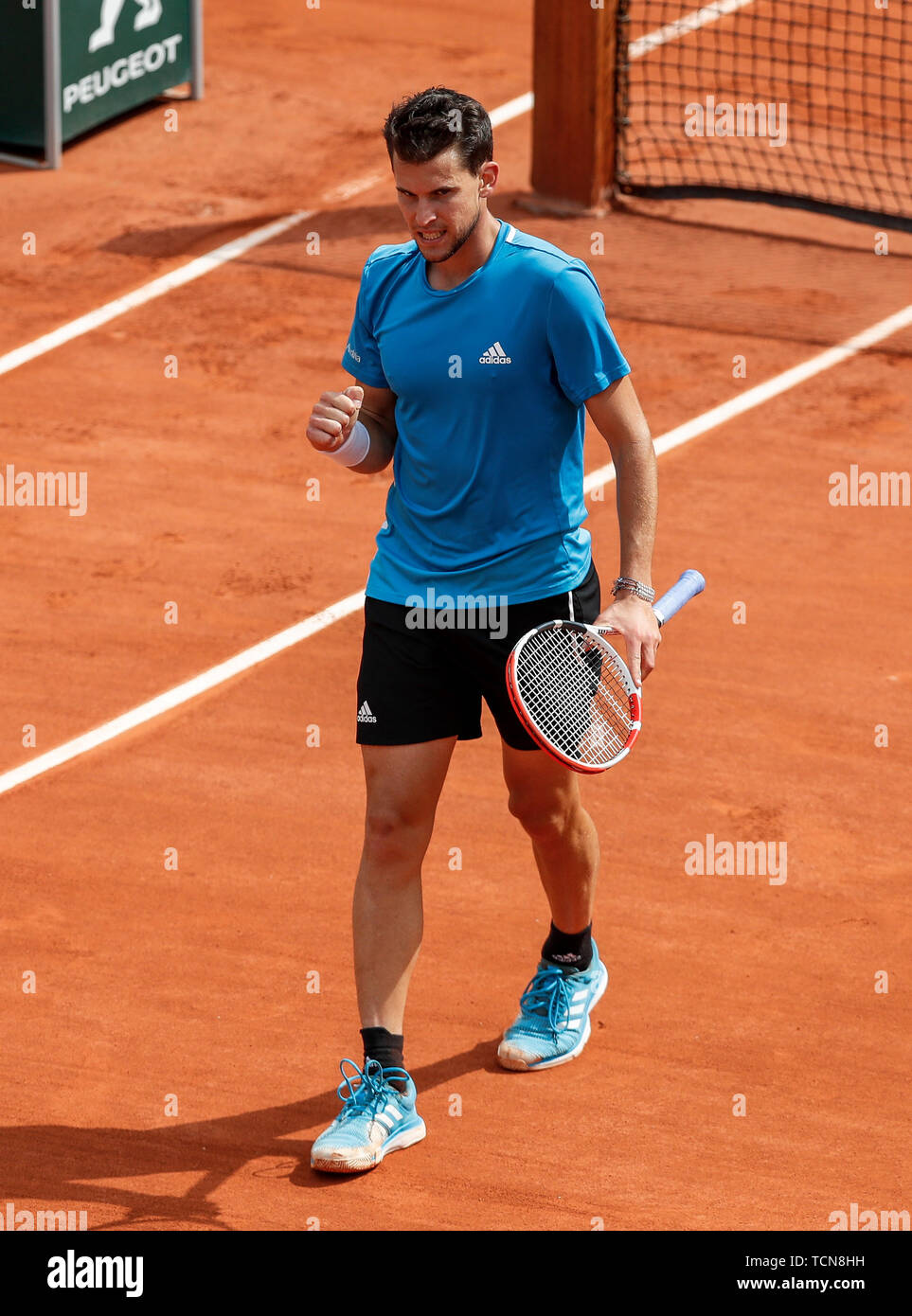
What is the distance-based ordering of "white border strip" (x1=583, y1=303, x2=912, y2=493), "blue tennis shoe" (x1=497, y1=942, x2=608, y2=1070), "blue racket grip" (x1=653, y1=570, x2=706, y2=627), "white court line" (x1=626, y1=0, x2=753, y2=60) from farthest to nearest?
"white court line" (x1=626, y1=0, x2=753, y2=60)
"white border strip" (x1=583, y1=303, x2=912, y2=493)
"blue tennis shoe" (x1=497, y1=942, x2=608, y2=1070)
"blue racket grip" (x1=653, y1=570, x2=706, y2=627)

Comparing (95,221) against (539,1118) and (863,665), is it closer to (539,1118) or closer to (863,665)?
(863,665)

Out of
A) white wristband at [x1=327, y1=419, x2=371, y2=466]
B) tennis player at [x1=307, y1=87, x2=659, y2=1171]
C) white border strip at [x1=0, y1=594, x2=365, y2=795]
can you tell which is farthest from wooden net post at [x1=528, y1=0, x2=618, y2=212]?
white wristband at [x1=327, y1=419, x2=371, y2=466]

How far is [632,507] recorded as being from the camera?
532 centimetres

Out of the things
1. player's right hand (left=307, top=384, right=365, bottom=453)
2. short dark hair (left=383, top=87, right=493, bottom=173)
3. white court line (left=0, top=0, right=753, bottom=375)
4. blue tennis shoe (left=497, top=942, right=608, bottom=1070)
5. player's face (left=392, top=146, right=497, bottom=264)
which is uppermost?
short dark hair (left=383, top=87, right=493, bottom=173)

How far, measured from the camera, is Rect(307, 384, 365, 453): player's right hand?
5156 mm

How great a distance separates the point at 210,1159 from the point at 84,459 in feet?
17.2

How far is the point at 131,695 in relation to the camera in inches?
317

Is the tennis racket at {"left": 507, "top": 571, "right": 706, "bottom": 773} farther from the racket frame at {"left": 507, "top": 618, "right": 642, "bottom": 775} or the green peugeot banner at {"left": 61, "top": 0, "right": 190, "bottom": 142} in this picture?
the green peugeot banner at {"left": 61, "top": 0, "right": 190, "bottom": 142}

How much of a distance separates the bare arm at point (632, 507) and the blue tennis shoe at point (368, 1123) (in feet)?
4.35

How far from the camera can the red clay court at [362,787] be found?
559 cm

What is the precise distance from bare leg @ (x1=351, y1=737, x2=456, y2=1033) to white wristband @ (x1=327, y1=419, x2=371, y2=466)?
77 centimetres

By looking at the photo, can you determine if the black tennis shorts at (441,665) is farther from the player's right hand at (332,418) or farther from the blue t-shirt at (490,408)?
the player's right hand at (332,418)

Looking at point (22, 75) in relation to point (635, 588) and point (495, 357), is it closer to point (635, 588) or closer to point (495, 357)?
point (495, 357)

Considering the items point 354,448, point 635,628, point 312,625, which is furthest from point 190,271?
point 635,628
